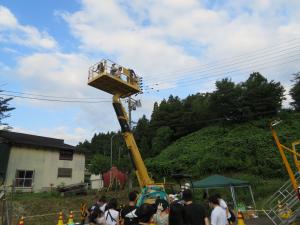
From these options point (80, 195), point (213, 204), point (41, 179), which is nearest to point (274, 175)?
point (80, 195)

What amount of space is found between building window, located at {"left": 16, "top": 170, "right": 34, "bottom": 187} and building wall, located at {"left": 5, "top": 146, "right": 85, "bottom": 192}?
0.29 metres

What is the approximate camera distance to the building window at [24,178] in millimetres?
26719

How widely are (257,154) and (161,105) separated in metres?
24.6

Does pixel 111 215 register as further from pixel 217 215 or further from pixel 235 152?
pixel 235 152

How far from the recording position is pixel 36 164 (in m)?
27.9

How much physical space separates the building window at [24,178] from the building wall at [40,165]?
0.29 m

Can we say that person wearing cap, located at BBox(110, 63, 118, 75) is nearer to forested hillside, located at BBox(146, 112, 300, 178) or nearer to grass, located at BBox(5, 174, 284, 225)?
grass, located at BBox(5, 174, 284, 225)

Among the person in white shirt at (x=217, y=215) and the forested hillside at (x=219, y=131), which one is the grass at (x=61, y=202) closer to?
the forested hillside at (x=219, y=131)

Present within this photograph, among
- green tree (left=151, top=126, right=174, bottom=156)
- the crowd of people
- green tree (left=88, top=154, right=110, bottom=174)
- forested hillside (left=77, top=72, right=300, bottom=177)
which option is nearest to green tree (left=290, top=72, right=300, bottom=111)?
forested hillside (left=77, top=72, right=300, bottom=177)

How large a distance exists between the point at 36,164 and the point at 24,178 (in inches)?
63.9

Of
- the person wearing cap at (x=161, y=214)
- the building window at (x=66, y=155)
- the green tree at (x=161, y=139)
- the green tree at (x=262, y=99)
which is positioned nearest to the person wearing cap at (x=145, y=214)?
the person wearing cap at (x=161, y=214)

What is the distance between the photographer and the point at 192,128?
48.8 m

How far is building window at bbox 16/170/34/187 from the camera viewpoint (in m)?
26.7

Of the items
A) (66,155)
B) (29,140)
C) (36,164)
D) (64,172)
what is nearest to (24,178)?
(36,164)
